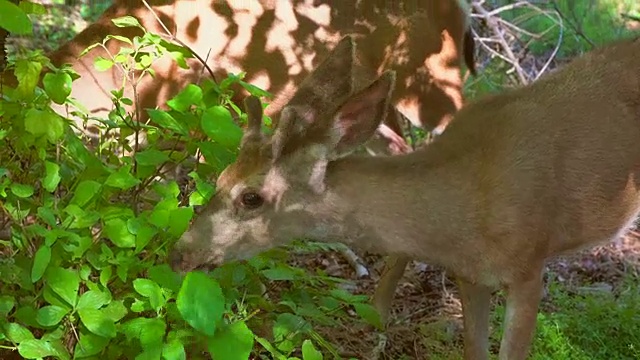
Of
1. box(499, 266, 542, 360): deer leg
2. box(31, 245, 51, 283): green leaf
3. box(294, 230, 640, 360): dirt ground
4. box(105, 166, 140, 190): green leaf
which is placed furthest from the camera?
box(294, 230, 640, 360): dirt ground

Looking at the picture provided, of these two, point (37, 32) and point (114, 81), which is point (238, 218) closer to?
point (114, 81)

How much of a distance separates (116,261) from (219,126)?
22.4 inches

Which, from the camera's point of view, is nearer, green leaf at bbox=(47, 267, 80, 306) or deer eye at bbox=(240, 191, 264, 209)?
green leaf at bbox=(47, 267, 80, 306)

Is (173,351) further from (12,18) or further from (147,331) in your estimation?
(12,18)

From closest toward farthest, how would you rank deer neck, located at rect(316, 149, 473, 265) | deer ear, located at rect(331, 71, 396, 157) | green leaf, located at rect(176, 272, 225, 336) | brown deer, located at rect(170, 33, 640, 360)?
green leaf, located at rect(176, 272, 225, 336)
deer ear, located at rect(331, 71, 396, 157)
brown deer, located at rect(170, 33, 640, 360)
deer neck, located at rect(316, 149, 473, 265)

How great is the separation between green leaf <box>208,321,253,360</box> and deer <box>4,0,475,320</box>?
3253 mm

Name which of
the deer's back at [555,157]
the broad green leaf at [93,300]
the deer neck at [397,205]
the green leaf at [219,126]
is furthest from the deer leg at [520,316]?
the broad green leaf at [93,300]

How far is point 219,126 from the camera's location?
319 centimetres

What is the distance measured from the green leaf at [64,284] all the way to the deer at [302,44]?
10.3ft

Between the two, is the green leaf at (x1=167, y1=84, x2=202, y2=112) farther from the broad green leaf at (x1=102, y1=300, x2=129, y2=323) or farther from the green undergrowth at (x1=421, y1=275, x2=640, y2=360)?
the green undergrowth at (x1=421, y1=275, x2=640, y2=360)

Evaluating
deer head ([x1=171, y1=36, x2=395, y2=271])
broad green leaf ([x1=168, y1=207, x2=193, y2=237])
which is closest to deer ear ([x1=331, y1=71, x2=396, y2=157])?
deer head ([x1=171, y1=36, x2=395, y2=271])

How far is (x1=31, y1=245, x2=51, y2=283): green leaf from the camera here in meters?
2.80

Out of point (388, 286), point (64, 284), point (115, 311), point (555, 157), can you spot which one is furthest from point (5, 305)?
point (388, 286)

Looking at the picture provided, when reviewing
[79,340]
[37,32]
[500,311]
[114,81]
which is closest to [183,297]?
[79,340]
